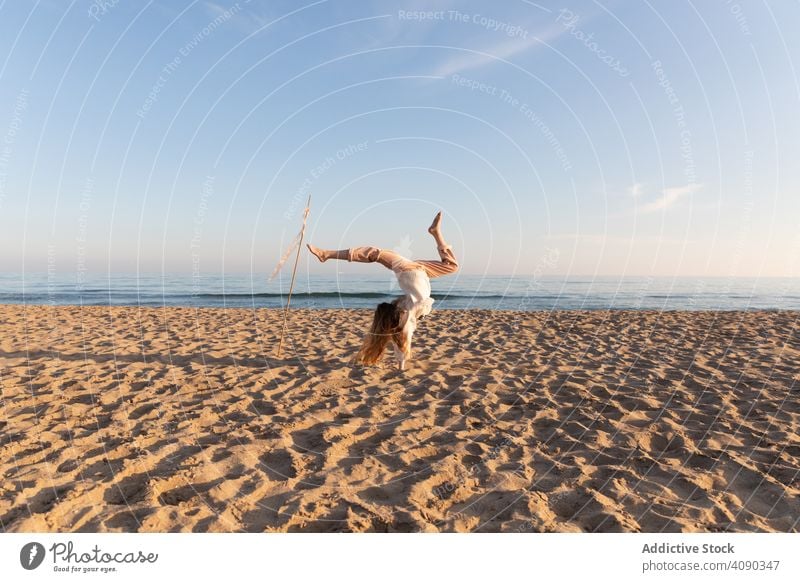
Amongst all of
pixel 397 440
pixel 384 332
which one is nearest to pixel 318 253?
pixel 384 332

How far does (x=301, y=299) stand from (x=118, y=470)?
2888 centimetres

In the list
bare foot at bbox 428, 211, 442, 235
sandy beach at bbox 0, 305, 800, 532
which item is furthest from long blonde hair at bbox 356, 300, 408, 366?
bare foot at bbox 428, 211, 442, 235

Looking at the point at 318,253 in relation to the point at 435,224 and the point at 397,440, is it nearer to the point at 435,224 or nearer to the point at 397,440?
the point at 435,224

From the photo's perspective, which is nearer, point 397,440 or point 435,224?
point 397,440

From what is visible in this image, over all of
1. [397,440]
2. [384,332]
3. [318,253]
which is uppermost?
[318,253]

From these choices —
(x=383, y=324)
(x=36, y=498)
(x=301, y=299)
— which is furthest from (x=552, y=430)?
(x=301, y=299)

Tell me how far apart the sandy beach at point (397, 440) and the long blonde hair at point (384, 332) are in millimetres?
427

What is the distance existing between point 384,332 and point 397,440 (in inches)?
117

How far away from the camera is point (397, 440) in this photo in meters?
5.17

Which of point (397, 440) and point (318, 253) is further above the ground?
point (318, 253)

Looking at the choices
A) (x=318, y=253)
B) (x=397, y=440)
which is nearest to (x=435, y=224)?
(x=318, y=253)

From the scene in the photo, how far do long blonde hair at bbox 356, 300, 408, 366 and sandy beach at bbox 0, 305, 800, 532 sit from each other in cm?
43

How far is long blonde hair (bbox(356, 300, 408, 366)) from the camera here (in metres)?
7.80

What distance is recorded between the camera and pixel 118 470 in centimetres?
430
